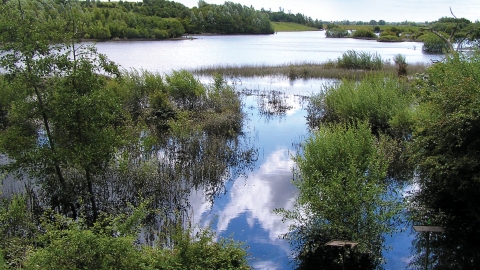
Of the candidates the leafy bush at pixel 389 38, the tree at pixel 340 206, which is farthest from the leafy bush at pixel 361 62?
the leafy bush at pixel 389 38

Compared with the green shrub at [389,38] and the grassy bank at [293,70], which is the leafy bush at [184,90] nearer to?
the grassy bank at [293,70]

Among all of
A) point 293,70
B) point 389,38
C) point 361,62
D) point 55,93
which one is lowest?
point 293,70

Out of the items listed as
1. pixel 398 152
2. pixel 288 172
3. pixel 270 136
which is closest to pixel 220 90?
pixel 270 136

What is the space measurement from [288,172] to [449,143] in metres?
6.75

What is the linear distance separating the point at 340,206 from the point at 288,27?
132 metres

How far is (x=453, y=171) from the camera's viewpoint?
8.53 metres

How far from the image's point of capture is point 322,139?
35.2ft

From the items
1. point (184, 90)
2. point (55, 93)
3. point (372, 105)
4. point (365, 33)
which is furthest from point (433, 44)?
point (55, 93)

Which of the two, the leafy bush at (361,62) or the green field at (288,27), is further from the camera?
the green field at (288,27)

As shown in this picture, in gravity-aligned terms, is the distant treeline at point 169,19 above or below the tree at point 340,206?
above

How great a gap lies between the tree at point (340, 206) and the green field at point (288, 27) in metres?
121

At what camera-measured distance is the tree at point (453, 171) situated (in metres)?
8.62

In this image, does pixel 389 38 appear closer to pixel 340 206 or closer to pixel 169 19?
pixel 169 19

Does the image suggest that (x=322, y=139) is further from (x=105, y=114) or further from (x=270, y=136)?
(x=270, y=136)
